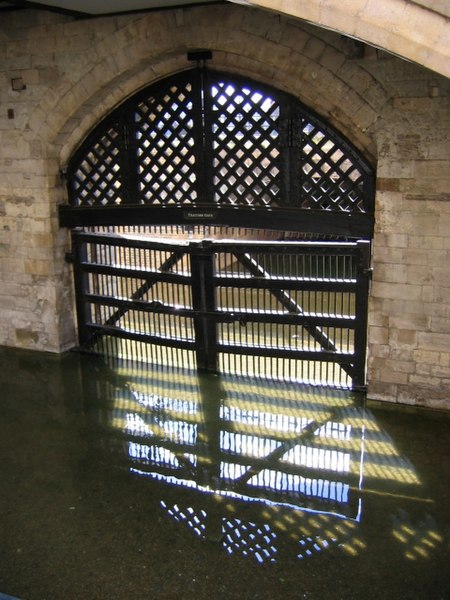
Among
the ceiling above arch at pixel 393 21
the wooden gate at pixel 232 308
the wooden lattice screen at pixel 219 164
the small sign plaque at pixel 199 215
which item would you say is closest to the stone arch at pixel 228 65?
the wooden lattice screen at pixel 219 164

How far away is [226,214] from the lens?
602 centimetres

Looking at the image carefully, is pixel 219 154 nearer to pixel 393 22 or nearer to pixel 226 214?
pixel 226 214

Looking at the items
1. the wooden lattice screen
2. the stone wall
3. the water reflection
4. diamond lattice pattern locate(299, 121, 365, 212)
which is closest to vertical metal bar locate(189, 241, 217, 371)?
the water reflection

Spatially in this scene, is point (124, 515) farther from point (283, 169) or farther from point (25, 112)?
point (25, 112)

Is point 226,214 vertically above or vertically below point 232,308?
above

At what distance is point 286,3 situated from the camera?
10.5 ft

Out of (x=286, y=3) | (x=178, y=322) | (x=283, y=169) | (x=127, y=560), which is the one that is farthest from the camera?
(x=178, y=322)

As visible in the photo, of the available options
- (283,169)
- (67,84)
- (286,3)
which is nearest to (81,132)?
(67,84)

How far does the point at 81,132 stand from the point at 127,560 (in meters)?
4.57

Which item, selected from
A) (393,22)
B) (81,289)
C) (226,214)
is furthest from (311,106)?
(81,289)

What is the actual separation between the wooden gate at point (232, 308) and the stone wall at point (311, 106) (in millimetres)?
396

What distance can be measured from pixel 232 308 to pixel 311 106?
2155mm

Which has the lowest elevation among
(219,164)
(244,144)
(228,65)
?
(219,164)

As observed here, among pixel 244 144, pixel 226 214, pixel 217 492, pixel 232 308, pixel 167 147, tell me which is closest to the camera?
pixel 217 492
